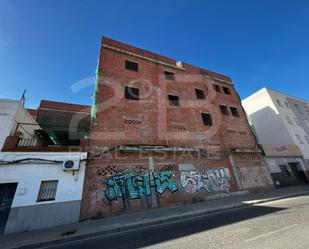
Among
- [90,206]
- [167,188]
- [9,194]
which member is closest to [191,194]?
[167,188]

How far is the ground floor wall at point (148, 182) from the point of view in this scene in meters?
9.05

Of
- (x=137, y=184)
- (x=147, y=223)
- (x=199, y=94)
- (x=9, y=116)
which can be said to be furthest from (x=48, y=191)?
(x=199, y=94)

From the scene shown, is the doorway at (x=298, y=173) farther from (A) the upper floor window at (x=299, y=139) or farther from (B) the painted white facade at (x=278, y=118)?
(A) the upper floor window at (x=299, y=139)

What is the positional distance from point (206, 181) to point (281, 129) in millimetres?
15341

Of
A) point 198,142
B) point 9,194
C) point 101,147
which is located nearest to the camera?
point 9,194

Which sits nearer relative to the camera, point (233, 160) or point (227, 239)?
point (227, 239)

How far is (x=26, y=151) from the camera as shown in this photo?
8.27 meters

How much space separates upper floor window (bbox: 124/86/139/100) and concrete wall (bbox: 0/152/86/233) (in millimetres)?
6340

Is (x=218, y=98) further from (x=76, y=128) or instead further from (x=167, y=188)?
(x=76, y=128)

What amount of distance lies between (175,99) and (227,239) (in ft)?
39.3

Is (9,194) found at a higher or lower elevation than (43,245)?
higher

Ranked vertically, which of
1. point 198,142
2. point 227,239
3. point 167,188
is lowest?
point 227,239

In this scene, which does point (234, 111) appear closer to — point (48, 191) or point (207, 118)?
point (207, 118)

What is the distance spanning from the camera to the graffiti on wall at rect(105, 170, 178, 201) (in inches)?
372
